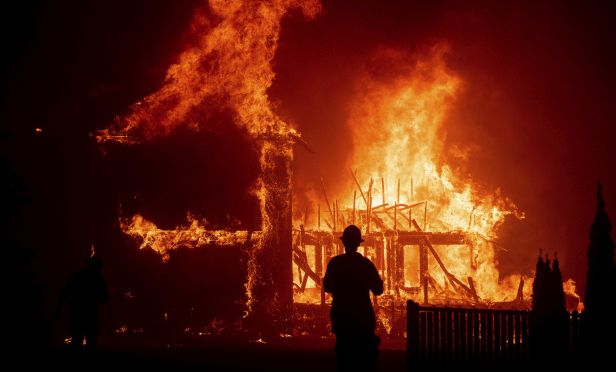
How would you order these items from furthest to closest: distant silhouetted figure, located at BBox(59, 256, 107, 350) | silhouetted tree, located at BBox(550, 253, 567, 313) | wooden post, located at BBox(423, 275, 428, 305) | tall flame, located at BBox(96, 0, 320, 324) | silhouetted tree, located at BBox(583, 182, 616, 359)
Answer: wooden post, located at BBox(423, 275, 428, 305) < tall flame, located at BBox(96, 0, 320, 324) < distant silhouetted figure, located at BBox(59, 256, 107, 350) < silhouetted tree, located at BBox(550, 253, 567, 313) < silhouetted tree, located at BBox(583, 182, 616, 359)

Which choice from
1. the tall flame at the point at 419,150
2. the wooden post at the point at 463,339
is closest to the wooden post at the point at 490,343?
the wooden post at the point at 463,339

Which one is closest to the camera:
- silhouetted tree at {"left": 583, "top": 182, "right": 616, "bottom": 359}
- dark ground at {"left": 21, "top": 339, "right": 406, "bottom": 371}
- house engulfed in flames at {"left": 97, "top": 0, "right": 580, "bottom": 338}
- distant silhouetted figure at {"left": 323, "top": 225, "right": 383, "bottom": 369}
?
distant silhouetted figure at {"left": 323, "top": 225, "right": 383, "bottom": 369}

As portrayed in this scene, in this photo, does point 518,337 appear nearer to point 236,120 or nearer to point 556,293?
point 556,293

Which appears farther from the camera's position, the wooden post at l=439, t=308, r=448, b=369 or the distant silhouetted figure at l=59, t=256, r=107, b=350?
the distant silhouetted figure at l=59, t=256, r=107, b=350

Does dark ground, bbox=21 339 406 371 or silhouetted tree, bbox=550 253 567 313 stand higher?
silhouetted tree, bbox=550 253 567 313

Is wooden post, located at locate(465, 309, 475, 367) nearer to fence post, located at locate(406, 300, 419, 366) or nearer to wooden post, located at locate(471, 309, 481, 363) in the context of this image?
wooden post, located at locate(471, 309, 481, 363)

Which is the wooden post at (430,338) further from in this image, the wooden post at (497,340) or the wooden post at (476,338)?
the wooden post at (497,340)

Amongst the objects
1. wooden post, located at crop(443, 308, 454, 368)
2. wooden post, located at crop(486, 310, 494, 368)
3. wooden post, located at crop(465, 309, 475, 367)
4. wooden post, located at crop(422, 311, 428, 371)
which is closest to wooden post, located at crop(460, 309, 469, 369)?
wooden post, located at crop(465, 309, 475, 367)

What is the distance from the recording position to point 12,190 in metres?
14.3

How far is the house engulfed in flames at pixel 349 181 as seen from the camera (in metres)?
21.0

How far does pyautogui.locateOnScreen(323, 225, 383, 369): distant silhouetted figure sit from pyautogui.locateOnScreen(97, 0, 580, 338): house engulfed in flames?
12.8 meters

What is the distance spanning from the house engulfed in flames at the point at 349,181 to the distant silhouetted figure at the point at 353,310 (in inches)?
503

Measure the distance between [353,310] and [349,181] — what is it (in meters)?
25.5

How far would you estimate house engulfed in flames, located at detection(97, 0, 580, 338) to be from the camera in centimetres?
2103
